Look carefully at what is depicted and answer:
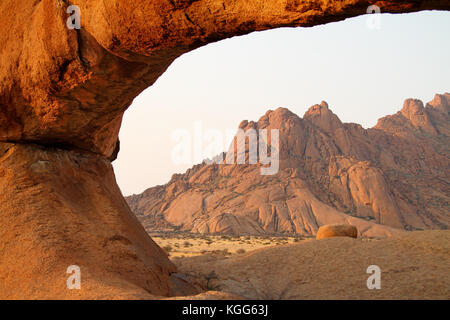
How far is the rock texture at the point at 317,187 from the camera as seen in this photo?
49.8m

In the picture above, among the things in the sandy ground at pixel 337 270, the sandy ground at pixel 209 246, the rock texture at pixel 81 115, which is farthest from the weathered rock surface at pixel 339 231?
the rock texture at pixel 81 115

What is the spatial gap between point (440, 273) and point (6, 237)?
837 centimetres

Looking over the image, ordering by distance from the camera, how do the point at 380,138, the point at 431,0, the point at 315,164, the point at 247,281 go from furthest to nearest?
the point at 380,138, the point at 315,164, the point at 247,281, the point at 431,0

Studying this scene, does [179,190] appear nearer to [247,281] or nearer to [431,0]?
[247,281]

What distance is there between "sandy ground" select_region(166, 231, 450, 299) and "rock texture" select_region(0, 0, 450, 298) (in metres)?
2.29

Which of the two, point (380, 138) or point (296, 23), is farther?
point (380, 138)

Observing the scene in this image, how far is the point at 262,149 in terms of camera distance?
64250 millimetres

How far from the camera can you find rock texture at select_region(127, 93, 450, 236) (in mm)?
49844

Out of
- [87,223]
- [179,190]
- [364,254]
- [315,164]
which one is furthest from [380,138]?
[87,223]

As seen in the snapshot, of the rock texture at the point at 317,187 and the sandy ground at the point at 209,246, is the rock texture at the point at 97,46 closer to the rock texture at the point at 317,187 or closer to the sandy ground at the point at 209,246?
the sandy ground at the point at 209,246

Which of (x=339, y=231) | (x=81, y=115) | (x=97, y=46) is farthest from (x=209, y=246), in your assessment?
(x=97, y=46)

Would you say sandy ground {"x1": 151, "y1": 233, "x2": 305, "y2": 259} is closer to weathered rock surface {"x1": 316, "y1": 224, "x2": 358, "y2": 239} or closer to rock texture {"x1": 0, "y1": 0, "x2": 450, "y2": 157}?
weathered rock surface {"x1": 316, "y1": 224, "x2": 358, "y2": 239}

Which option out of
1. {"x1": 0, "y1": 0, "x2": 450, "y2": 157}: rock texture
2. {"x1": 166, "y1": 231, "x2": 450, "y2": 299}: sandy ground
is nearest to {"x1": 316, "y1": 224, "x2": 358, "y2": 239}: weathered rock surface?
{"x1": 166, "y1": 231, "x2": 450, "y2": 299}: sandy ground

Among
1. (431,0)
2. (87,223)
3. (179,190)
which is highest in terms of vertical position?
(179,190)
